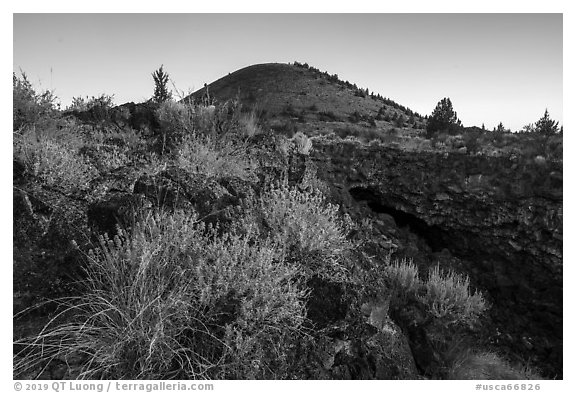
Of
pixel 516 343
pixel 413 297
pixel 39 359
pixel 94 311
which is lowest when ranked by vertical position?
pixel 516 343

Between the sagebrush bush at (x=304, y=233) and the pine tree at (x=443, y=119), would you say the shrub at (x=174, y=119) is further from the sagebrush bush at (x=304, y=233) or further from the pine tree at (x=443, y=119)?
the pine tree at (x=443, y=119)

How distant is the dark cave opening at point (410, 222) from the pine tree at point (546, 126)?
10.5 meters

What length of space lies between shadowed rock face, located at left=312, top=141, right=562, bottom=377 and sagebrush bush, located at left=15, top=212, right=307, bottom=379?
11.0ft

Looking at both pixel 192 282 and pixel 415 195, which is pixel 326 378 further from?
pixel 415 195

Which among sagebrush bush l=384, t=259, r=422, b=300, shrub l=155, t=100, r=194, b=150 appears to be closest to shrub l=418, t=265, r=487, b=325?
sagebrush bush l=384, t=259, r=422, b=300

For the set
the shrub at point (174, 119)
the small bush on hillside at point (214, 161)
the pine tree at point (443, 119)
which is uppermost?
the pine tree at point (443, 119)

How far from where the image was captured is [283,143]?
16.9 feet

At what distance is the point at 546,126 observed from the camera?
15602 millimetres

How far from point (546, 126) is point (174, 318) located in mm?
18373

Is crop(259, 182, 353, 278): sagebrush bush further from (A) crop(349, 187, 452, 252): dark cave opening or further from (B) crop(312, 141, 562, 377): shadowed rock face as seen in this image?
(A) crop(349, 187, 452, 252): dark cave opening

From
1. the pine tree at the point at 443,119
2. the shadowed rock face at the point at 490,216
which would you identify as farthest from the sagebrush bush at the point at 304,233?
the pine tree at the point at 443,119

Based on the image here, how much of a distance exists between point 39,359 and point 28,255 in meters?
0.96

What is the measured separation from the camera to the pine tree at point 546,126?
598 inches
